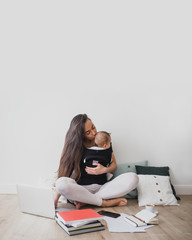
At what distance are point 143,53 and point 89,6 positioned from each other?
0.92m

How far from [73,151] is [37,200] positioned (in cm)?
74

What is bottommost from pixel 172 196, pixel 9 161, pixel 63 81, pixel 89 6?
pixel 172 196

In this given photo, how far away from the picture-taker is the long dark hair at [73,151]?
3.09m

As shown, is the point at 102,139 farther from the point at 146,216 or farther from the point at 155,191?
the point at 146,216

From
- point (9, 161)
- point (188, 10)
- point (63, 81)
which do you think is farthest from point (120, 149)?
point (188, 10)

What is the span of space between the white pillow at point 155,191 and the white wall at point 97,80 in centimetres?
43

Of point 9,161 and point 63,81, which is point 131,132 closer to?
point 63,81

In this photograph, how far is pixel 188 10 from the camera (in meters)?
3.66

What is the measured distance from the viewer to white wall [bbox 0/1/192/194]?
3658 mm

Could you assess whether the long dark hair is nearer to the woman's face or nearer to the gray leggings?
the woman's face

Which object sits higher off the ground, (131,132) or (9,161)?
(131,132)

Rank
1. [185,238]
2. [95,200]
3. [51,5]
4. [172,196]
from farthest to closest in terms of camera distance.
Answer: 1. [51,5]
2. [172,196]
3. [95,200]
4. [185,238]

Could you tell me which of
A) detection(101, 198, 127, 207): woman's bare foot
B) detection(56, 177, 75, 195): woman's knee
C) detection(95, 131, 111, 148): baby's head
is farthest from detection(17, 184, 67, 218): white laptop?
detection(95, 131, 111, 148): baby's head

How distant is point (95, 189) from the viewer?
3090mm
